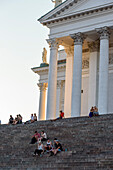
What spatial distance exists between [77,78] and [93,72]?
149 inches

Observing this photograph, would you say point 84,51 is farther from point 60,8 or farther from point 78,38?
point 60,8

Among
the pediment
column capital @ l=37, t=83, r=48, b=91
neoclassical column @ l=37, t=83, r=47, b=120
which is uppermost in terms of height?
the pediment

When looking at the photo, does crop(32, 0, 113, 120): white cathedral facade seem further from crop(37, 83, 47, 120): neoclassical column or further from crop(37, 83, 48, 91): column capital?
crop(37, 83, 48, 91): column capital

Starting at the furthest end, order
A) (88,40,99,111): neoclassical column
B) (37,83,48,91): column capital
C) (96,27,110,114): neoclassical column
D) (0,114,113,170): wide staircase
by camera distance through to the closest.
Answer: (37,83,48,91): column capital → (88,40,99,111): neoclassical column → (96,27,110,114): neoclassical column → (0,114,113,170): wide staircase

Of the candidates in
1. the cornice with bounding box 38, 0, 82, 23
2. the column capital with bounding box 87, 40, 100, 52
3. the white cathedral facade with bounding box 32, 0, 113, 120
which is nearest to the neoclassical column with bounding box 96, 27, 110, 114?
the white cathedral facade with bounding box 32, 0, 113, 120

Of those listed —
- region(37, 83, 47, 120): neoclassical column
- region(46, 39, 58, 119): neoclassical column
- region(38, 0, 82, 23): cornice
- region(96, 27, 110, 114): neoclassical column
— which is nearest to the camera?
region(96, 27, 110, 114): neoclassical column

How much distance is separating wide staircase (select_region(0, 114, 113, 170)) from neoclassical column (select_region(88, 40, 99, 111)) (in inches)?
356

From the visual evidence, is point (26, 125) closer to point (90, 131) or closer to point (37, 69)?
point (90, 131)

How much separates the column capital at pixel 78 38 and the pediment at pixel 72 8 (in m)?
1.99

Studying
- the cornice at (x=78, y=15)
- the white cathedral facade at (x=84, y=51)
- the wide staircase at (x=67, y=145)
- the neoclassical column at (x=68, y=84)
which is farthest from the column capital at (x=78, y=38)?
the wide staircase at (x=67, y=145)

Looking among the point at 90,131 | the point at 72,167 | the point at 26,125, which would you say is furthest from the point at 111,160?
the point at 26,125

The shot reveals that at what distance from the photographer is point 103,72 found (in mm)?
35219

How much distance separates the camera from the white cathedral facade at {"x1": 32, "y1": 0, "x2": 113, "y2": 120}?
35719 mm

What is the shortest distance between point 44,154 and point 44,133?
3728 millimetres
